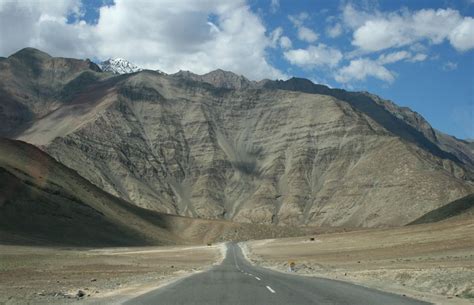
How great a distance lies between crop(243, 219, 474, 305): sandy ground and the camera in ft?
79.4

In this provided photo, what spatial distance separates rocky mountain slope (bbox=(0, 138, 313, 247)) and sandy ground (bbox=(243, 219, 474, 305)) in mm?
46779

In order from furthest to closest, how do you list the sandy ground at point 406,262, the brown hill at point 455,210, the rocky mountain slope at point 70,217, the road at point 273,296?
the brown hill at point 455,210
the rocky mountain slope at point 70,217
the sandy ground at point 406,262
the road at point 273,296

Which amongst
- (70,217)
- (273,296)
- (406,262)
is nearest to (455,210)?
(70,217)

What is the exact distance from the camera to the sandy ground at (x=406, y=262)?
24.2 meters

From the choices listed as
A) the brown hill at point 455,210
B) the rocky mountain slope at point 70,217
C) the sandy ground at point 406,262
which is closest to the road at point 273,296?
the sandy ground at point 406,262

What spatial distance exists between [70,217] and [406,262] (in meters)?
88.6

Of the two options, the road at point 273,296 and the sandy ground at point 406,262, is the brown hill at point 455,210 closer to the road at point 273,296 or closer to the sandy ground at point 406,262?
the sandy ground at point 406,262

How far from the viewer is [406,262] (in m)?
51.9

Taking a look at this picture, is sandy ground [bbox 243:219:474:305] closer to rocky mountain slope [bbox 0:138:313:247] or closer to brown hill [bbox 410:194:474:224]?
brown hill [bbox 410:194:474:224]

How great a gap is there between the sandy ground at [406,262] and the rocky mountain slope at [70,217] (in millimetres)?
46779

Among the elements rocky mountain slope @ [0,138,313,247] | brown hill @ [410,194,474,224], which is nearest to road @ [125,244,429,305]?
rocky mountain slope @ [0,138,313,247]

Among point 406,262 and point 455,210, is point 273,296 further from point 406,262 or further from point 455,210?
point 455,210

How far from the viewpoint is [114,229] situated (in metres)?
134

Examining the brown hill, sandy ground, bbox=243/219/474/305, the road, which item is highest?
the brown hill
